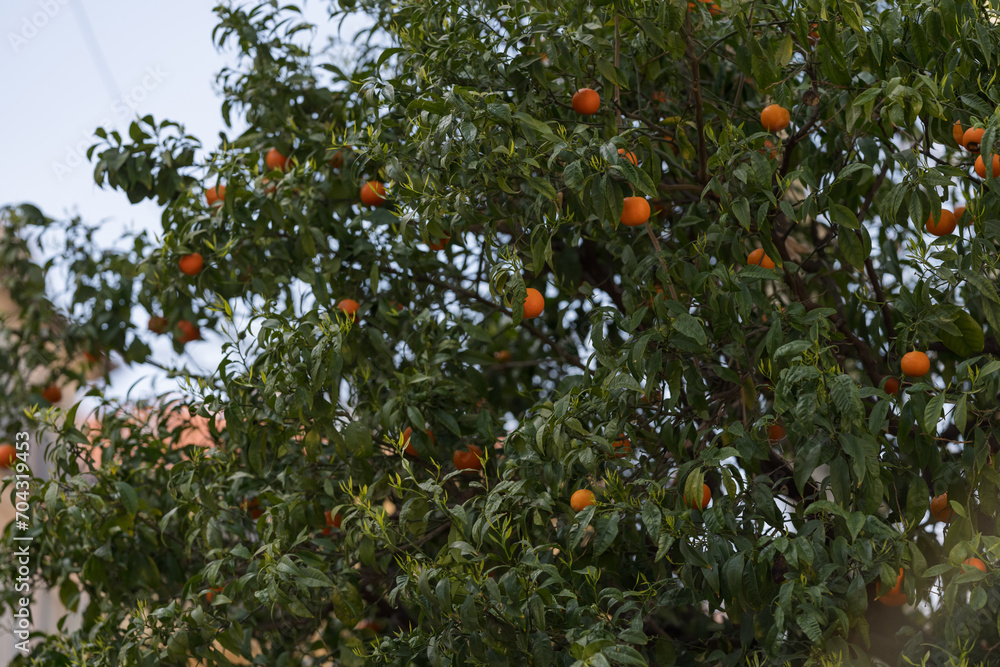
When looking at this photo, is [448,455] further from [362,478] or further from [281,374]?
[281,374]

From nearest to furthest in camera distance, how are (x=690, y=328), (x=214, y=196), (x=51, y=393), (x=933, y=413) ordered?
(x=933, y=413) → (x=690, y=328) → (x=214, y=196) → (x=51, y=393)

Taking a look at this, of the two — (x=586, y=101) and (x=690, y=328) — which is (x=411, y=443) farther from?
(x=586, y=101)

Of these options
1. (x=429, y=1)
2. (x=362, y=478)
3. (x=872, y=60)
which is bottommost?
(x=362, y=478)

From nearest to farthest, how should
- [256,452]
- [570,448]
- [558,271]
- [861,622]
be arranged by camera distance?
[861,622], [570,448], [256,452], [558,271]

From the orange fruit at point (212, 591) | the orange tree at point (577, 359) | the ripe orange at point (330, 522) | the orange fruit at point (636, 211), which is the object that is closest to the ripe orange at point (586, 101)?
the orange tree at point (577, 359)

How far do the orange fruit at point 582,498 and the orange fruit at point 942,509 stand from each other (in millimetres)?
580

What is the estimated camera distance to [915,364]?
1.30 metres

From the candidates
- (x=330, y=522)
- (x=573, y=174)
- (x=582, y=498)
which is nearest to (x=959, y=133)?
(x=573, y=174)

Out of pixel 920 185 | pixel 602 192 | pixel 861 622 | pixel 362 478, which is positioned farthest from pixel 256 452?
pixel 920 185

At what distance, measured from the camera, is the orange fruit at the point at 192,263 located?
5.83ft

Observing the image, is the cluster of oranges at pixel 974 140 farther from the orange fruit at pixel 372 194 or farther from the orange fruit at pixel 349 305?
the orange fruit at pixel 349 305

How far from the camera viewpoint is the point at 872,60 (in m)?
1.40

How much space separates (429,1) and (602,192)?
595mm

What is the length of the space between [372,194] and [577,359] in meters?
0.60
